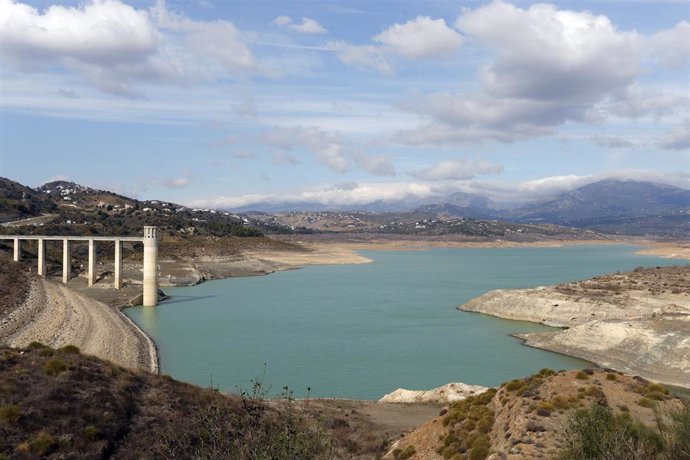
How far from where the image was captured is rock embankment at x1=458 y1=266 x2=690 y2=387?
1353 inches

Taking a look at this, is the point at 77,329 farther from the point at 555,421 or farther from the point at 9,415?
the point at 555,421

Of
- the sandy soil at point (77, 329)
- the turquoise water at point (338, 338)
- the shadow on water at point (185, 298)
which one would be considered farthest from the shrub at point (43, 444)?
the shadow on water at point (185, 298)

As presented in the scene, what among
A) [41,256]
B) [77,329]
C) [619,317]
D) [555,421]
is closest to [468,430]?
[555,421]

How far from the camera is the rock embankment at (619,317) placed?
34375 millimetres

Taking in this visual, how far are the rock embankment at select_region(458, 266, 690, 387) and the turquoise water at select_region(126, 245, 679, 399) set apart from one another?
1834mm

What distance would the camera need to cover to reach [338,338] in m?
44.3

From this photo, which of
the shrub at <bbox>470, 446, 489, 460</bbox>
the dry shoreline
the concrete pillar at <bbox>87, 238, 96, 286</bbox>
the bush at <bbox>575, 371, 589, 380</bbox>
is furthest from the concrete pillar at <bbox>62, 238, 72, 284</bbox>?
the shrub at <bbox>470, 446, 489, 460</bbox>

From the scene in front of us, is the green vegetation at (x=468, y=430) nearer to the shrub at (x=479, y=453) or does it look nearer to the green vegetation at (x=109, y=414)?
the shrub at (x=479, y=453)

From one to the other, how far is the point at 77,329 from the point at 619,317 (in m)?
40.3

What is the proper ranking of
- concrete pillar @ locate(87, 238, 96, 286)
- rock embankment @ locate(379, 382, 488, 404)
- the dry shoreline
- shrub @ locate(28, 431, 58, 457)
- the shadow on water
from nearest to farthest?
shrub @ locate(28, 431, 58, 457)
rock embankment @ locate(379, 382, 488, 404)
the dry shoreline
the shadow on water
concrete pillar @ locate(87, 238, 96, 286)

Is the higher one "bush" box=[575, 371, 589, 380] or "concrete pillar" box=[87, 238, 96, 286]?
"bush" box=[575, 371, 589, 380]

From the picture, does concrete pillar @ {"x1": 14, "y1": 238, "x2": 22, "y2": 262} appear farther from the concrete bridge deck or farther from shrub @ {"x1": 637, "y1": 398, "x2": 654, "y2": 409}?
shrub @ {"x1": 637, "y1": 398, "x2": 654, "y2": 409}

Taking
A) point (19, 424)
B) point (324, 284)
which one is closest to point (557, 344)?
point (19, 424)

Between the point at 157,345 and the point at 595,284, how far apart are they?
130 ft
